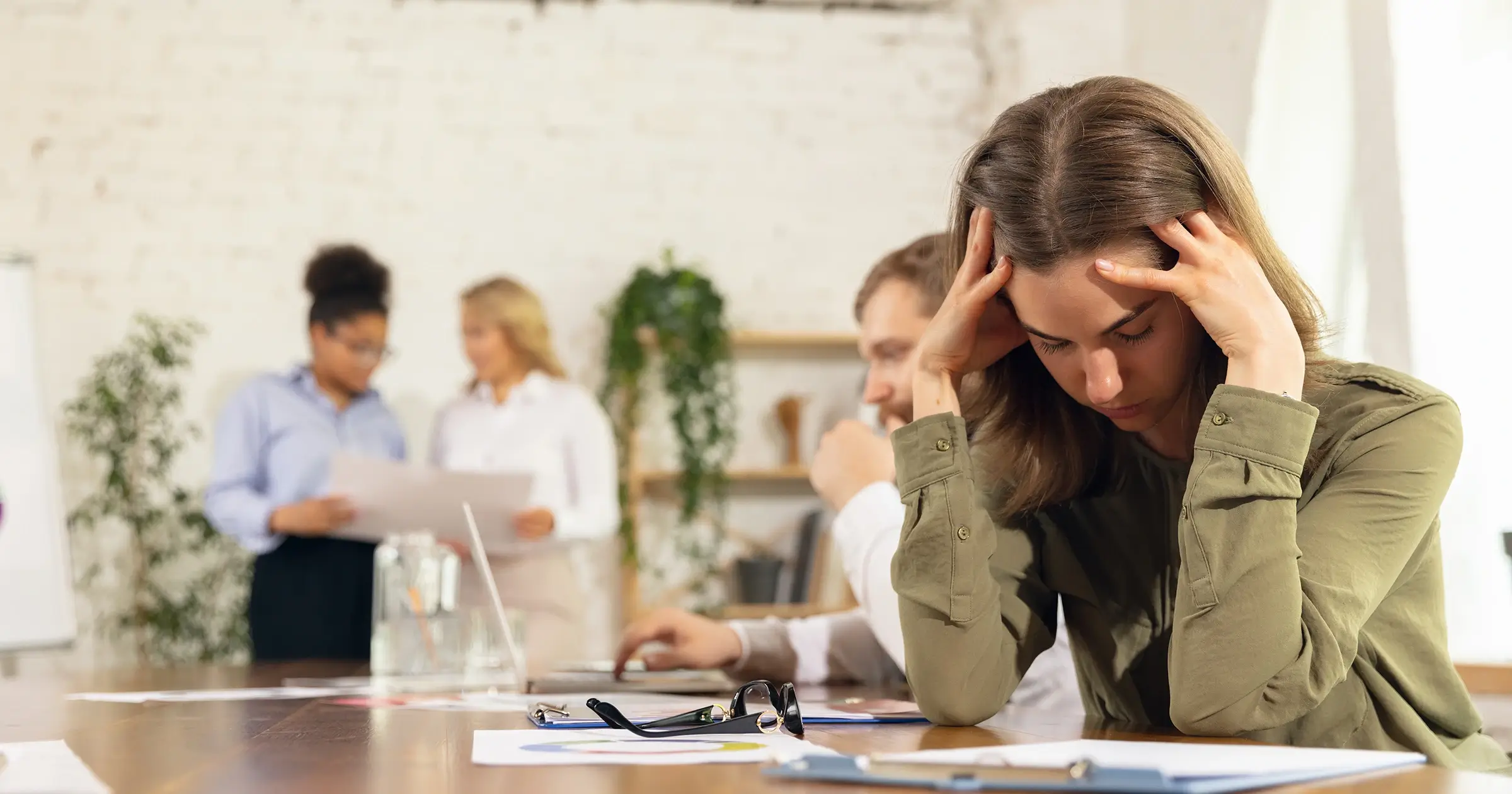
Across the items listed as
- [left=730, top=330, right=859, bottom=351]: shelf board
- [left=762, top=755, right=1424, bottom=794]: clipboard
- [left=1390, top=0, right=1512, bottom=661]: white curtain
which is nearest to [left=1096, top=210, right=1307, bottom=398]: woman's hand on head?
[left=762, top=755, right=1424, bottom=794]: clipboard

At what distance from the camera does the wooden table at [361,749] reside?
2.42ft

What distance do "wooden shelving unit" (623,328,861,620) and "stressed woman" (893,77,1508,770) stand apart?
3234 millimetres

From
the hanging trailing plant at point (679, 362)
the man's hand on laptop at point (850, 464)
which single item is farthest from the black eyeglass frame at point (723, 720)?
the hanging trailing plant at point (679, 362)

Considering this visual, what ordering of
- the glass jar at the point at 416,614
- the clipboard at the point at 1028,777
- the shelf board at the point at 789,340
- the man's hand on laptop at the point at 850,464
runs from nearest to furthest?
the clipboard at the point at 1028,777 < the man's hand on laptop at the point at 850,464 < the glass jar at the point at 416,614 < the shelf board at the point at 789,340

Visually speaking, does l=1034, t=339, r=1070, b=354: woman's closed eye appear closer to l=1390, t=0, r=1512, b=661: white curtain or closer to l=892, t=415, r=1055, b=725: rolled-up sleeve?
l=892, t=415, r=1055, b=725: rolled-up sleeve

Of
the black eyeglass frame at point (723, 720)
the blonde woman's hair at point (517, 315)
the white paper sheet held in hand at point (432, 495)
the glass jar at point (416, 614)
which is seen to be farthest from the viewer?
the blonde woman's hair at point (517, 315)

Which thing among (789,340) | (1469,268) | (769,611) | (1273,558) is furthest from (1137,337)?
(789,340)

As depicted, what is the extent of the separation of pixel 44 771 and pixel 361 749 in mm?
206

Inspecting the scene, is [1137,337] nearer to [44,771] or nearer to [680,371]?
[44,771]

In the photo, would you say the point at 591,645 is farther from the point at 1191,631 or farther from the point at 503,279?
the point at 1191,631

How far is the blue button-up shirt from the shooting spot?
332 centimetres

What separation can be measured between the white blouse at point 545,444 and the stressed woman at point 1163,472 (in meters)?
2.28

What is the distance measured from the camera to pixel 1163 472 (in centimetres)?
125

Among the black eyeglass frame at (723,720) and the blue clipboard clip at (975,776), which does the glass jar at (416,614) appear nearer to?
the black eyeglass frame at (723,720)
